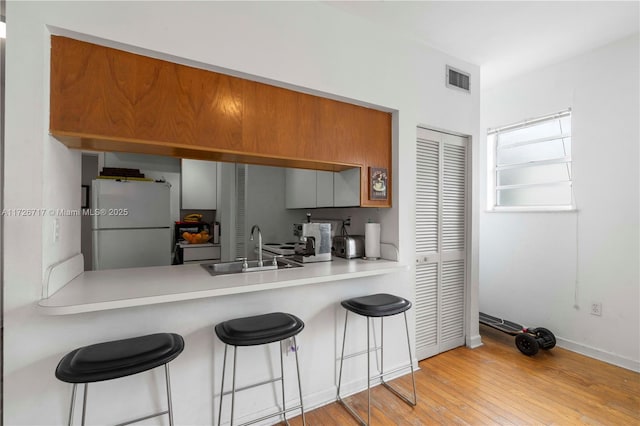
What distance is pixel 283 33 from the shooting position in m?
1.99

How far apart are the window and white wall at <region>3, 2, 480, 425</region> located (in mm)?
1550

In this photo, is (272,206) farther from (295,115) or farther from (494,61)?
(494,61)

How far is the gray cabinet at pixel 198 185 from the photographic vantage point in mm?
4074

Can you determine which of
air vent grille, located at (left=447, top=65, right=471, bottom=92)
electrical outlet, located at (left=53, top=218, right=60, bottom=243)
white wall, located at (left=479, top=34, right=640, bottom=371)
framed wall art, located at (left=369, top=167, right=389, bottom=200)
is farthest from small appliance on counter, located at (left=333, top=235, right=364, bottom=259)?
white wall, located at (left=479, top=34, right=640, bottom=371)

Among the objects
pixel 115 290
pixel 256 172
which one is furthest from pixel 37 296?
pixel 256 172

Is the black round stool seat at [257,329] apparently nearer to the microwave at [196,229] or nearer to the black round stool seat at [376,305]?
the black round stool seat at [376,305]

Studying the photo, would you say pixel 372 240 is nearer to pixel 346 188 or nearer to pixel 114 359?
pixel 346 188

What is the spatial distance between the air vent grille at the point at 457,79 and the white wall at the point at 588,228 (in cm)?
87

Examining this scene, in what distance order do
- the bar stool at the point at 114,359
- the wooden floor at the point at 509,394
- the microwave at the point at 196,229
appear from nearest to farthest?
the bar stool at the point at 114,359 < the wooden floor at the point at 509,394 < the microwave at the point at 196,229

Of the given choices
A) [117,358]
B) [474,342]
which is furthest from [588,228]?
[117,358]

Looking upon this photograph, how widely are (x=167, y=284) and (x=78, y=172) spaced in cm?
100

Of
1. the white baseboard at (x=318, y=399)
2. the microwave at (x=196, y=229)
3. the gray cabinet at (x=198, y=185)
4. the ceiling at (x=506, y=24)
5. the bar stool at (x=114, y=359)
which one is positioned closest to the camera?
the bar stool at (x=114, y=359)

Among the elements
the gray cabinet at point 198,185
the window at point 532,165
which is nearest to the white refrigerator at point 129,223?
the gray cabinet at point 198,185

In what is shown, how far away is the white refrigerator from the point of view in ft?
9.78
